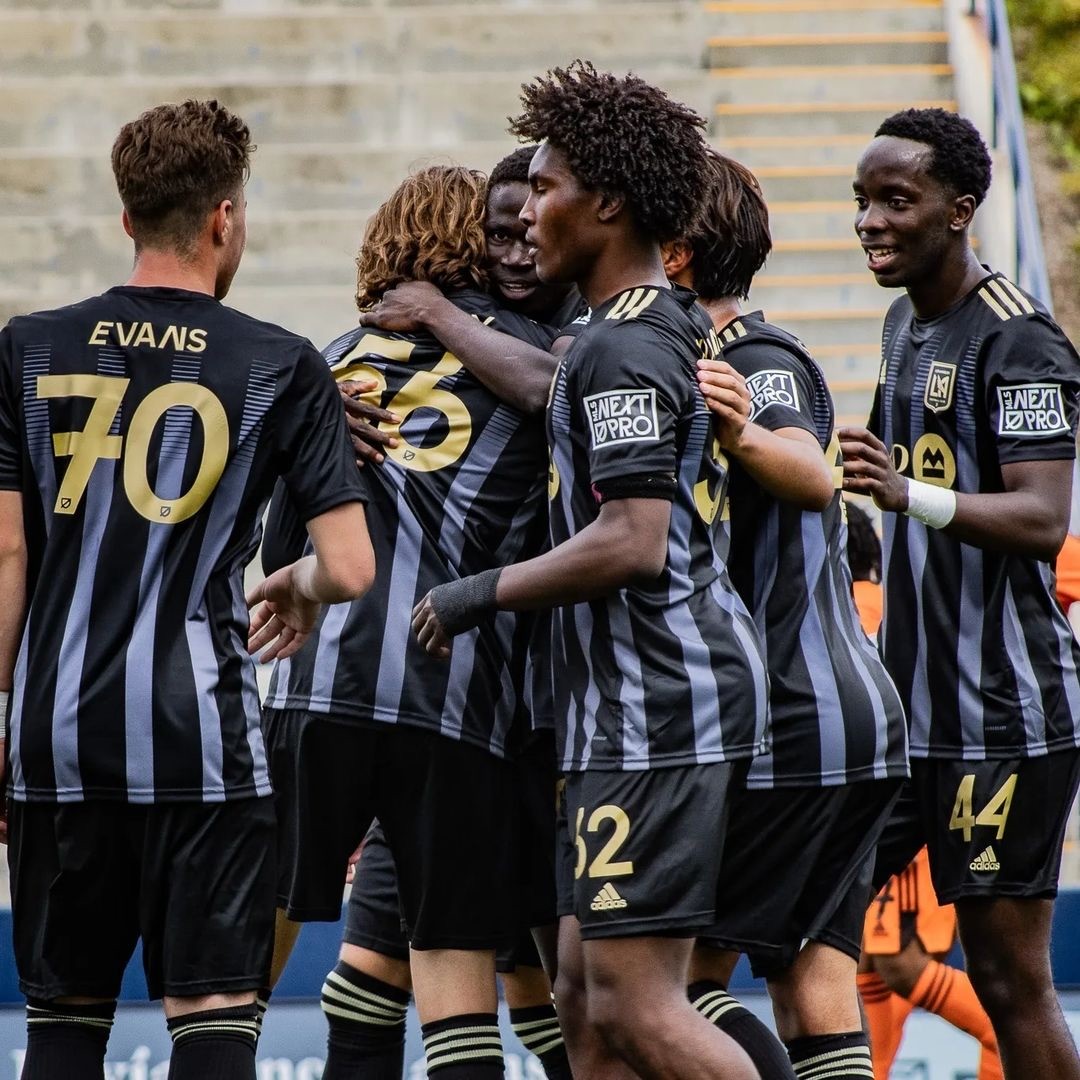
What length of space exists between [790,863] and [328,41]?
770 cm

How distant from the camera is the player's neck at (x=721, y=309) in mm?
3701

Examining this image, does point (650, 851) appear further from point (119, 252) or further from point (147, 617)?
point (119, 252)

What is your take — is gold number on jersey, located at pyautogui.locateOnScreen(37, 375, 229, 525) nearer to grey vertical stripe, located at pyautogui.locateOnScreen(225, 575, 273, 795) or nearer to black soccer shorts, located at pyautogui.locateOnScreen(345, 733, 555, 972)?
grey vertical stripe, located at pyautogui.locateOnScreen(225, 575, 273, 795)

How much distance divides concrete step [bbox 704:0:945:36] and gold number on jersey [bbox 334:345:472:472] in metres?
7.08

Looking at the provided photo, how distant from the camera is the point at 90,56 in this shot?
10.2 meters

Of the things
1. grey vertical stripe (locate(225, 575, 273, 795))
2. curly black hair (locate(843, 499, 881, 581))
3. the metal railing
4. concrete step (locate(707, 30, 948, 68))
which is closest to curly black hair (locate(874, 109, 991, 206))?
curly black hair (locate(843, 499, 881, 581))

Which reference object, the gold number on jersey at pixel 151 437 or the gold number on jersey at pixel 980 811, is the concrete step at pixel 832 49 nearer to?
the gold number on jersey at pixel 980 811

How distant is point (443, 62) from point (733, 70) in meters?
1.60

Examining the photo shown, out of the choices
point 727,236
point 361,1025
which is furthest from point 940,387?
point 361,1025

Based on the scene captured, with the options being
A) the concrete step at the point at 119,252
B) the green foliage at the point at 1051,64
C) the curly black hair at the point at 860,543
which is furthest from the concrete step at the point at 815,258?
the green foliage at the point at 1051,64

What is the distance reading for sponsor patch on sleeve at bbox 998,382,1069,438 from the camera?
3887 millimetres

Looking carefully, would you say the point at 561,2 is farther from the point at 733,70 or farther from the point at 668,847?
the point at 668,847

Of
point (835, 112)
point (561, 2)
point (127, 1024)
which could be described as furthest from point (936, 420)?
point (561, 2)

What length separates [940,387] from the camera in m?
4.04
